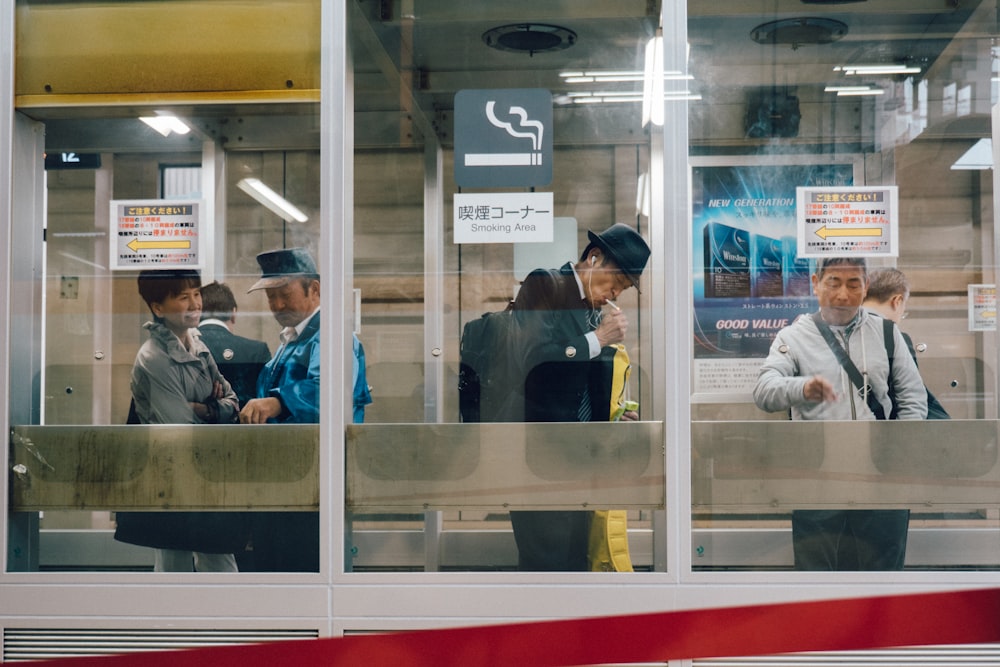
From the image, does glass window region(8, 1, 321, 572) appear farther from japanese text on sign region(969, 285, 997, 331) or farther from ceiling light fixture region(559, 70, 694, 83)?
japanese text on sign region(969, 285, 997, 331)

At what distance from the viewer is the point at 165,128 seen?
364 centimetres

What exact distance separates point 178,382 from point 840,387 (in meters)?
2.54

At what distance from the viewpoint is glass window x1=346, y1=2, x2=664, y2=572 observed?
3.40 metres

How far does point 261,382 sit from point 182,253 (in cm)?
58

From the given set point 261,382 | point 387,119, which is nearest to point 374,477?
point 261,382

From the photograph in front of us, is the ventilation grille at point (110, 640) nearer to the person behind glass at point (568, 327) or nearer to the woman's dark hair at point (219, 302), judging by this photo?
the person behind glass at point (568, 327)

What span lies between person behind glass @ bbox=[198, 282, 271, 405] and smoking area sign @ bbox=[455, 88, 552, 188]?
1004 millimetres

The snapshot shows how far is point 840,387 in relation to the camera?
137 inches

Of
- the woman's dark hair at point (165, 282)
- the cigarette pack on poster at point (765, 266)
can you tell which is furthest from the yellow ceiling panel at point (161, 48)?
the cigarette pack on poster at point (765, 266)

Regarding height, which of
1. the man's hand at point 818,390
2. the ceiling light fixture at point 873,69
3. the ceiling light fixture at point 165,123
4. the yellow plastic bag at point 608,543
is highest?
the ceiling light fixture at point 873,69

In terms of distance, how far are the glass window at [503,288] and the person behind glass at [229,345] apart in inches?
17.2

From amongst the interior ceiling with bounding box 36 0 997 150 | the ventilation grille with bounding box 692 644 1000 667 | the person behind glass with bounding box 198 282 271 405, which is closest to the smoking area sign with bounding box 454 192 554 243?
the interior ceiling with bounding box 36 0 997 150

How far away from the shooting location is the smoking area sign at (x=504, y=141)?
3.45 meters

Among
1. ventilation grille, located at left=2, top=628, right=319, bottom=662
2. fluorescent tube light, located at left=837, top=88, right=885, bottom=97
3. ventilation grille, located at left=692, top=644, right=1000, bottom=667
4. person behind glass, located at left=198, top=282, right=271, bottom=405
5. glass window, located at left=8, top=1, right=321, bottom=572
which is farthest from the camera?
fluorescent tube light, located at left=837, top=88, right=885, bottom=97
